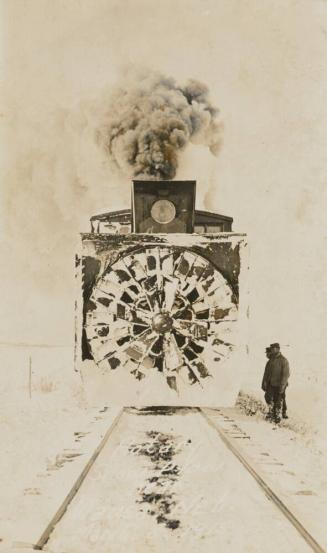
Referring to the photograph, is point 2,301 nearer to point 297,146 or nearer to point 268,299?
point 268,299

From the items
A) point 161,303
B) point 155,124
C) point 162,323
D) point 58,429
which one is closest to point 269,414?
point 162,323

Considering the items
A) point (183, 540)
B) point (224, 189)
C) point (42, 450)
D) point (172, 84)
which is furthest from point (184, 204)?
point (183, 540)

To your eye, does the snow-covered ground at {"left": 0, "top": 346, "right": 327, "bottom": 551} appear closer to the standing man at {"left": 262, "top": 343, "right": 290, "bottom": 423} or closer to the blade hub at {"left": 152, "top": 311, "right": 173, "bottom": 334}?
the standing man at {"left": 262, "top": 343, "right": 290, "bottom": 423}

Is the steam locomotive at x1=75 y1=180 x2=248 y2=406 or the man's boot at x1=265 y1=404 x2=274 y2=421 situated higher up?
the steam locomotive at x1=75 y1=180 x2=248 y2=406

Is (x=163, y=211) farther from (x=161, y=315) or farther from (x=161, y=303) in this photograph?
(x=161, y=315)

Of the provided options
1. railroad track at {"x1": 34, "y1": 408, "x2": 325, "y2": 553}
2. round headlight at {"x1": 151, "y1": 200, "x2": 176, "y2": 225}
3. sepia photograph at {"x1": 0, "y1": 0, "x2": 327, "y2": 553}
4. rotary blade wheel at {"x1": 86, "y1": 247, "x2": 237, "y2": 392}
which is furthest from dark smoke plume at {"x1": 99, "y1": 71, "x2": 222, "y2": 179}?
railroad track at {"x1": 34, "y1": 408, "x2": 325, "y2": 553}

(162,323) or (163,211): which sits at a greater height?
(163,211)

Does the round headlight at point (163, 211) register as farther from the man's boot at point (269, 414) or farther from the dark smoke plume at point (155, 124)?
the man's boot at point (269, 414)
